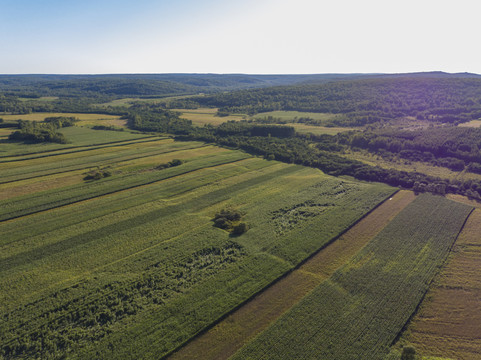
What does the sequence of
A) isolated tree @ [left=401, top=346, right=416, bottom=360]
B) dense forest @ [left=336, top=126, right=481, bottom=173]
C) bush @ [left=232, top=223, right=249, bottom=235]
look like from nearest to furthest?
isolated tree @ [left=401, top=346, right=416, bottom=360] → bush @ [left=232, top=223, right=249, bottom=235] → dense forest @ [left=336, top=126, right=481, bottom=173]

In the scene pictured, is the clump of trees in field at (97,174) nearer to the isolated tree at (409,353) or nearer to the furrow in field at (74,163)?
the furrow in field at (74,163)

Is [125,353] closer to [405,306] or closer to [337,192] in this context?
[405,306]

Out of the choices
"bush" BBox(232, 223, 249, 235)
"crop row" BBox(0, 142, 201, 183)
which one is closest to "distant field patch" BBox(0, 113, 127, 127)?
"crop row" BBox(0, 142, 201, 183)

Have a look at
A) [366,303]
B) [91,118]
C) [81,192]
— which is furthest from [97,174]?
[91,118]

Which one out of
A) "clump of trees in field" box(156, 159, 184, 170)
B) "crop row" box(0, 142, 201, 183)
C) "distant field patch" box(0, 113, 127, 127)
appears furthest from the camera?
"distant field patch" box(0, 113, 127, 127)

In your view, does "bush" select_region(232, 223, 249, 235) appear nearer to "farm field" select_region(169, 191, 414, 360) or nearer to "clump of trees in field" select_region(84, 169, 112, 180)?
"farm field" select_region(169, 191, 414, 360)

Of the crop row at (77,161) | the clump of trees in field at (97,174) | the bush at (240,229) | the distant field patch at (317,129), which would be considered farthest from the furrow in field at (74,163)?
the distant field patch at (317,129)

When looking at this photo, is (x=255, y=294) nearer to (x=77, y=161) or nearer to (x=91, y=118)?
(x=77, y=161)
